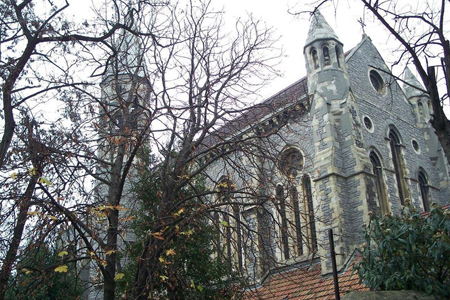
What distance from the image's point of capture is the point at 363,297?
21.5ft

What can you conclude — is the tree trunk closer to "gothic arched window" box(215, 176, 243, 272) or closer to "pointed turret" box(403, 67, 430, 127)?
"gothic arched window" box(215, 176, 243, 272)

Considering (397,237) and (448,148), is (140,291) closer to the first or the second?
(397,237)

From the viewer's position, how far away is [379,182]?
18.2 meters

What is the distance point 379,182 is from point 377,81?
505 centimetres

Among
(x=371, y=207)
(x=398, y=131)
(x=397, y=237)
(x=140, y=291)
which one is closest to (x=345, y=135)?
(x=371, y=207)

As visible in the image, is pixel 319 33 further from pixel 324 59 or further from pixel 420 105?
pixel 420 105

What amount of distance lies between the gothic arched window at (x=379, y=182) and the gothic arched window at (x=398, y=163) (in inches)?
50.7

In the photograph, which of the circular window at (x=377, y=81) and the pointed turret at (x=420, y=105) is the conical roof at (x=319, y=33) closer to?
the circular window at (x=377, y=81)

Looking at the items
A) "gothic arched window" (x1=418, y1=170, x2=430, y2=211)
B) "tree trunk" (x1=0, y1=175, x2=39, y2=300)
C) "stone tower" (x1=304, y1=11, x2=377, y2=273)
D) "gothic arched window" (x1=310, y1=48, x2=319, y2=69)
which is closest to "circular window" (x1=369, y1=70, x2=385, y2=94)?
"stone tower" (x1=304, y1=11, x2=377, y2=273)

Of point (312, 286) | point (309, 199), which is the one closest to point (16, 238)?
point (312, 286)

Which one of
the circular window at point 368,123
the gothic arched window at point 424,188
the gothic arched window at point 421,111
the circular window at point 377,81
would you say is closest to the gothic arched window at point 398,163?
the circular window at point 368,123

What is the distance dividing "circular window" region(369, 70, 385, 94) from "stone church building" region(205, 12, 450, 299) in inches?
1.6

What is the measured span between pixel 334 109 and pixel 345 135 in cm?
108

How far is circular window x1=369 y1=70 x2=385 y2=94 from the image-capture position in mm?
20812
